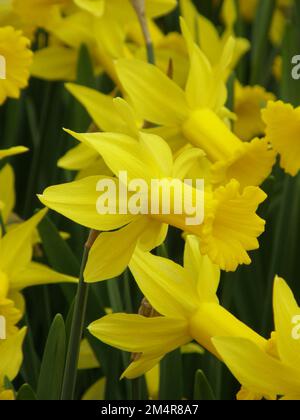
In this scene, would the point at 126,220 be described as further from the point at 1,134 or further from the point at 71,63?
the point at 1,134

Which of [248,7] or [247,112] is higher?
[248,7]

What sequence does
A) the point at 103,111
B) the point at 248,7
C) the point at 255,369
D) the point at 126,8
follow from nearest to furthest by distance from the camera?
1. the point at 255,369
2. the point at 103,111
3. the point at 126,8
4. the point at 248,7

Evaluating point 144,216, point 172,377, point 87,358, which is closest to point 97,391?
point 87,358

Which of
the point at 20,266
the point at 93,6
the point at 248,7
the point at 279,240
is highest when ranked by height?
the point at 248,7

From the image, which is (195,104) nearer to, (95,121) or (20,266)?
(95,121)

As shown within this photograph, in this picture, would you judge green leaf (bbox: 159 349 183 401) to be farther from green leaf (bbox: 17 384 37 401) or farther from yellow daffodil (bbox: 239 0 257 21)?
yellow daffodil (bbox: 239 0 257 21)

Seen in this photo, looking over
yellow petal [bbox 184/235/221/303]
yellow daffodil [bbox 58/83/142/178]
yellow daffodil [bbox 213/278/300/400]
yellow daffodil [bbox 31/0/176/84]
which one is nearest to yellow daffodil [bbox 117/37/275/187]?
yellow daffodil [bbox 58/83/142/178]

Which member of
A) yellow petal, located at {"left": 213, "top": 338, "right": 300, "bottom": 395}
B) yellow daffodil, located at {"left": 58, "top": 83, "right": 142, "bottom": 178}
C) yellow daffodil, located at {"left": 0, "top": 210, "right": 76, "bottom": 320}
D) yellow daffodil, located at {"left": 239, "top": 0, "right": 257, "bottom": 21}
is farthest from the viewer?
yellow daffodil, located at {"left": 239, "top": 0, "right": 257, "bottom": 21}
